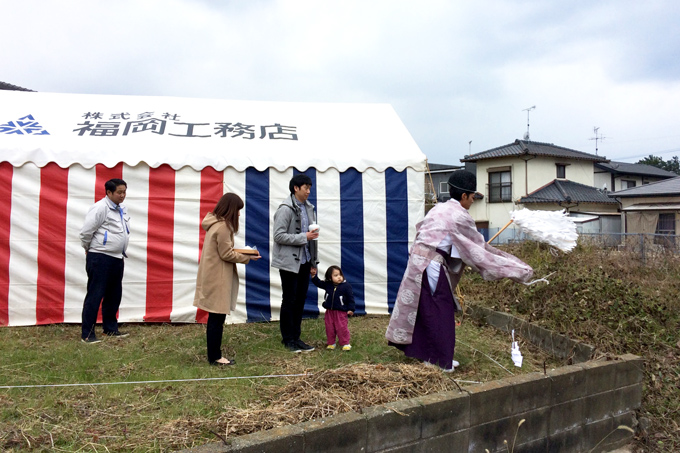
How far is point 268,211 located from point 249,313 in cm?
109

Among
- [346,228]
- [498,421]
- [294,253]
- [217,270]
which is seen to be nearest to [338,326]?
[294,253]

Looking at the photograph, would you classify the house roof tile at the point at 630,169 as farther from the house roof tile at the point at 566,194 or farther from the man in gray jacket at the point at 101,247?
the man in gray jacket at the point at 101,247

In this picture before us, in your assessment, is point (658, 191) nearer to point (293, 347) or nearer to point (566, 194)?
point (566, 194)

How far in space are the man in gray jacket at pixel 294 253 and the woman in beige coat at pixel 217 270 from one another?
1.34 ft

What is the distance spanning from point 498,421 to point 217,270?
2115 millimetres

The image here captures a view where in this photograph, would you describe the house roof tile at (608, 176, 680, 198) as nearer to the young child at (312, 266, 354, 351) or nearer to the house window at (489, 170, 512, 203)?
the house window at (489, 170, 512, 203)

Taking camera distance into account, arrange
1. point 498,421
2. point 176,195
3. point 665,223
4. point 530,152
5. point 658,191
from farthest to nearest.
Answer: point 530,152
point 658,191
point 665,223
point 176,195
point 498,421

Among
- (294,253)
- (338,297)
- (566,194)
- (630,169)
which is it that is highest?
(630,169)

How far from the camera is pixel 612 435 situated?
10.5 feet

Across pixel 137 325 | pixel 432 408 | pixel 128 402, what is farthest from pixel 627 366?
pixel 137 325

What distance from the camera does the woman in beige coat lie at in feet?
11.4

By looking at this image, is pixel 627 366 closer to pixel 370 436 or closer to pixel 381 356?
pixel 381 356

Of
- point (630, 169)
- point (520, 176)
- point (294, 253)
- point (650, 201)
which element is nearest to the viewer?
point (294, 253)

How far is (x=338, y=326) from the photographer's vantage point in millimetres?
4004
